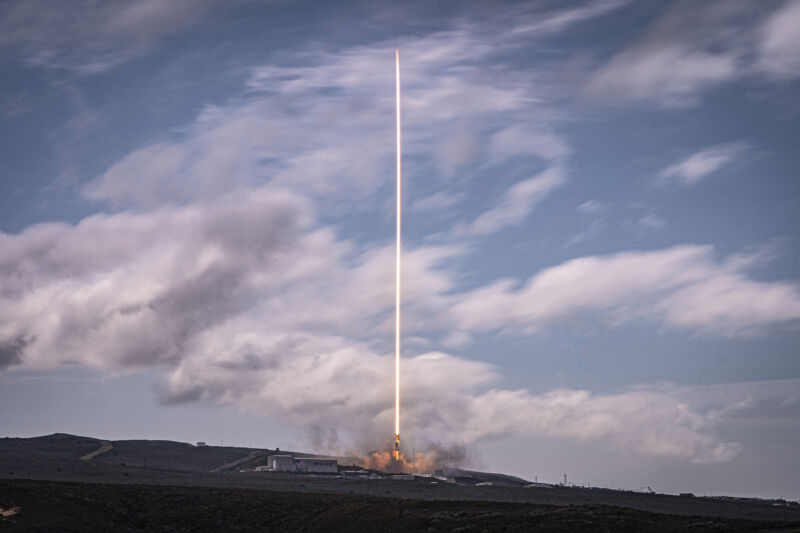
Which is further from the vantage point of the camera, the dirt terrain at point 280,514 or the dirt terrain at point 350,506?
the dirt terrain at point 350,506

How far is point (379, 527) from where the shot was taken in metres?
97.4

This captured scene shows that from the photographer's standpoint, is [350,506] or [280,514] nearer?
[350,506]

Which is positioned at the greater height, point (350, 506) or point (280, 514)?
point (350, 506)

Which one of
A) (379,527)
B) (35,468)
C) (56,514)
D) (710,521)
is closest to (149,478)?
(35,468)

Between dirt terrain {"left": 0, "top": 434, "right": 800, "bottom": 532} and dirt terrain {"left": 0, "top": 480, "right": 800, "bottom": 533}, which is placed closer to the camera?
dirt terrain {"left": 0, "top": 480, "right": 800, "bottom": 533}

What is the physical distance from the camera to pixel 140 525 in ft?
389

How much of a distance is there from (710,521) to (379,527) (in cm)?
3551

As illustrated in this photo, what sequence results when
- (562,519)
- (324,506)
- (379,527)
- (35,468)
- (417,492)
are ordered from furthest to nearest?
(35,468)
(417,492)
(324,506)
(379,527)
(562,519)

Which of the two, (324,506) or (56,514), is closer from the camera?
(56,514)

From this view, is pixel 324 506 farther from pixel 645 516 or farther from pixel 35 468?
pixel 35 468

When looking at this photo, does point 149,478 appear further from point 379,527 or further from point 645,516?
point 645,516

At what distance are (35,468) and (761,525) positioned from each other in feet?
512

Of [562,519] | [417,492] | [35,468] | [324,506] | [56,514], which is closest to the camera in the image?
[562,519]

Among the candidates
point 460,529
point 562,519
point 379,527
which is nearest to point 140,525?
point 379,527
